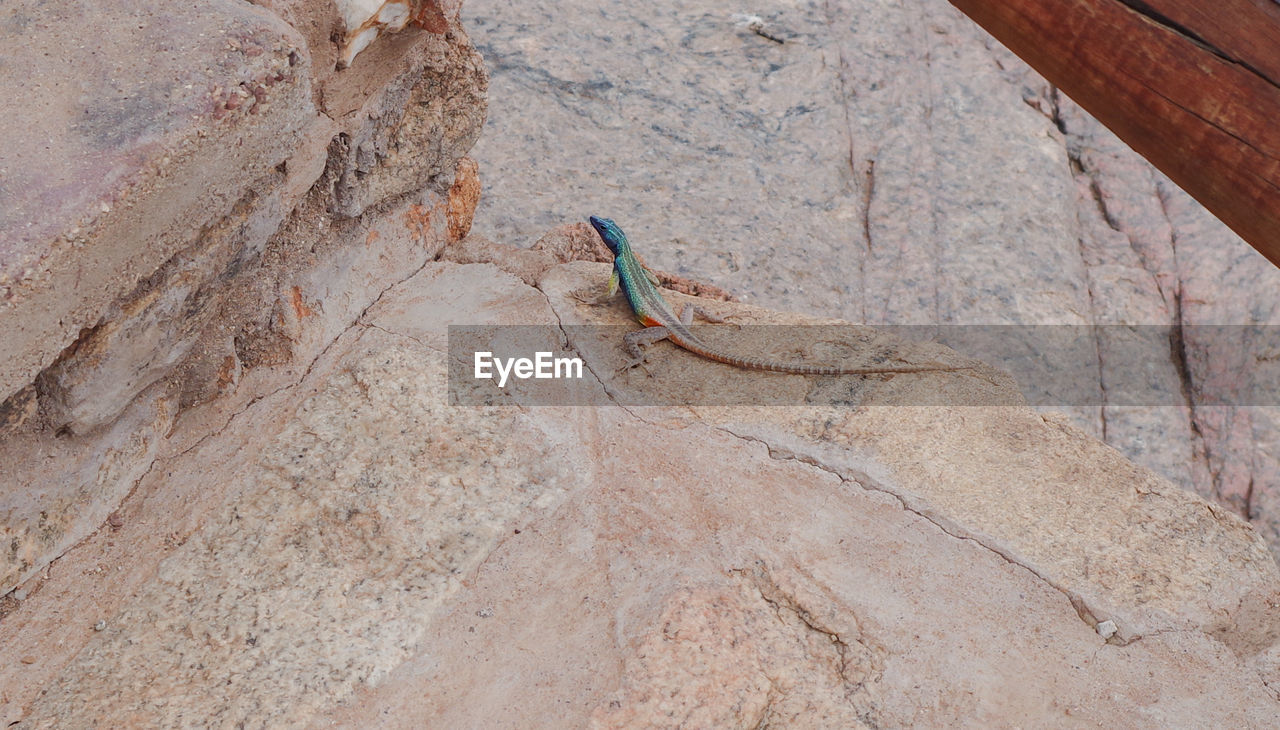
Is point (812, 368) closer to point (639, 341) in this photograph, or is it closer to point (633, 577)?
point (639, 341)

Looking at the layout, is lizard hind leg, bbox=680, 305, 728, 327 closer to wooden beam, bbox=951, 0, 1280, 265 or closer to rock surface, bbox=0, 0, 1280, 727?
rock surface, bbox=0, 0, 1280, 727

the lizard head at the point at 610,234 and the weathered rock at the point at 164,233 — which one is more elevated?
the weathered rock at the point at 164,233

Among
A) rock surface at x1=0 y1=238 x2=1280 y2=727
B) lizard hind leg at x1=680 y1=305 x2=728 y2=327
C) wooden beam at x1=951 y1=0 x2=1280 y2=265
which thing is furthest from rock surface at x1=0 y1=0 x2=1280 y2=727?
wooden beam at x1=951 y1=0 x2=1280 y2=265

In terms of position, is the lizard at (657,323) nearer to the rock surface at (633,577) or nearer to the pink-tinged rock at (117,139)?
the rock surface at (633,577)

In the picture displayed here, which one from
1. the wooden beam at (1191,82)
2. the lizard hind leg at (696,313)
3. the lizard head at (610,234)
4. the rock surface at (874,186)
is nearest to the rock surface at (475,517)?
the lizard hind leg at (696,313)

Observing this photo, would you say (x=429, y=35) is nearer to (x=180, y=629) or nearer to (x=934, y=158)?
(x=180, y=629)

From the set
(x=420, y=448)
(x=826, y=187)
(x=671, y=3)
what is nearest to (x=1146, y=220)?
(x=826, y=187)

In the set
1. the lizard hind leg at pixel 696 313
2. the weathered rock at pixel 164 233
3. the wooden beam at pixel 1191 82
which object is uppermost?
the wooden beam at pixel 1191 82
